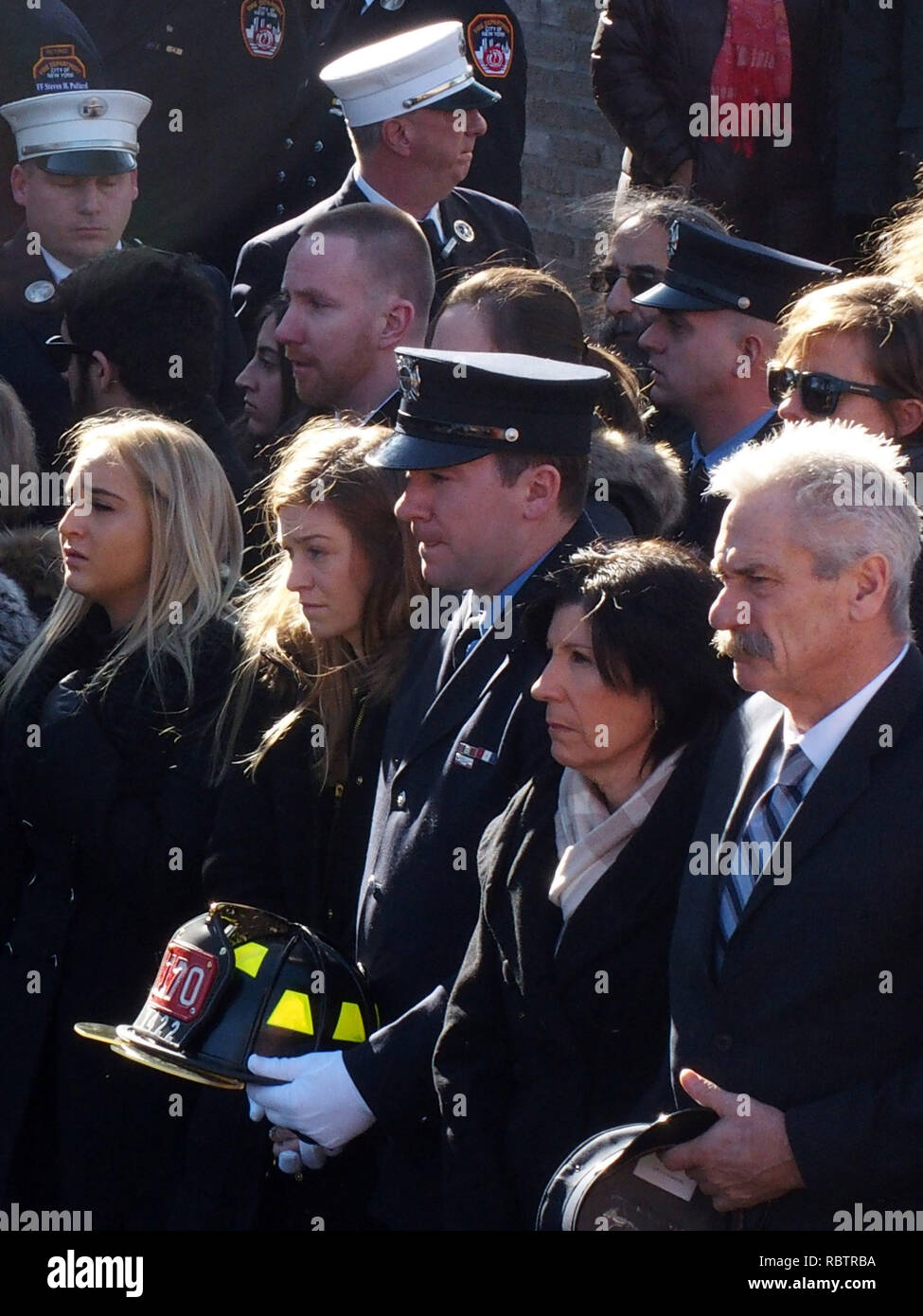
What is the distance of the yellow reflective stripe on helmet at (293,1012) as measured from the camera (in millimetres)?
3219

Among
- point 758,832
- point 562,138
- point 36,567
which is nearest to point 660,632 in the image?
point 758,832

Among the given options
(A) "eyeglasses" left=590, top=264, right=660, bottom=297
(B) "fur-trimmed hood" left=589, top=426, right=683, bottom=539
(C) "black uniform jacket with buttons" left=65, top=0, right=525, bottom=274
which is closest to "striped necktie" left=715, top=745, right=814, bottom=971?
(B) "fur-trimmed hood" left=589, top=426, right=683, bottom=539

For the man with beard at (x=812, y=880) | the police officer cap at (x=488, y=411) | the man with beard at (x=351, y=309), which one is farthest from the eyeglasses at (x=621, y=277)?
the man with beard at (x=812, y=880)

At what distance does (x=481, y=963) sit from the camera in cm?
298

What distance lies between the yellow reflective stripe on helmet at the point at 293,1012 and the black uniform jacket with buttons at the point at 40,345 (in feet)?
6.94

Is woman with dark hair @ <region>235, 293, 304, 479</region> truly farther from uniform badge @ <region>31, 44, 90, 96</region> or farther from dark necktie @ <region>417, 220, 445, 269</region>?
uniform badge @ <region>31, 44, 90, 96</region>

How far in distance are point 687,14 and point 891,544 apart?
4.27 meters

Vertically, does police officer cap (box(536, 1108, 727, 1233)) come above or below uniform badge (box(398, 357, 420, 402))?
below

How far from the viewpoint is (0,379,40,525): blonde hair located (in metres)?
4.39

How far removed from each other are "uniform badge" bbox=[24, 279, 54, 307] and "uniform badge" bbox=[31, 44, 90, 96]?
82 centimetres

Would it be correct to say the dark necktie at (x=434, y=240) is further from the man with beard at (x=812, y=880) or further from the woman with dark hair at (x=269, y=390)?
the man with beard at (x=812, y=880)

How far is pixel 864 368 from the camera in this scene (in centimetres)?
370

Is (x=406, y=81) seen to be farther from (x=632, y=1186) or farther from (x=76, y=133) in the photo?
(x=632, y=1186)
